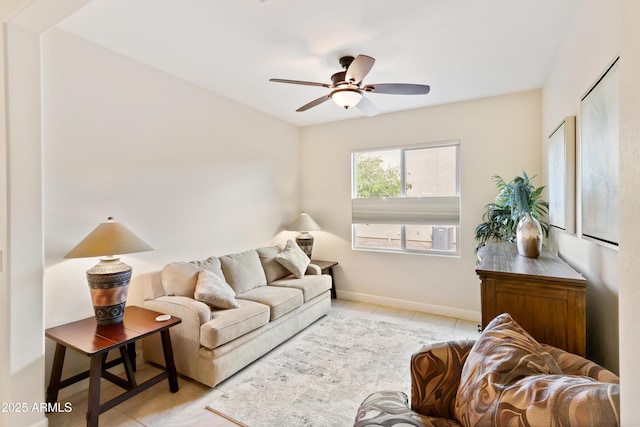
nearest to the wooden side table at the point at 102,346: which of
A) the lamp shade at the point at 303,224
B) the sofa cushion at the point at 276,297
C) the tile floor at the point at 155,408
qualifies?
the tile floor at the point at 155,408

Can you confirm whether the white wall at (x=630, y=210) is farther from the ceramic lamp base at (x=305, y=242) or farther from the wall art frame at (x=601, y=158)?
the ceramic lamp base at (x=305, y=242)

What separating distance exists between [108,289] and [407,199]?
3469mm

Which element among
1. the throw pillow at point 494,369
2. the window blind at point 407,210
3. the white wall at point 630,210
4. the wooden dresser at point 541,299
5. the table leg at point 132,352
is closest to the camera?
the white wall at point 630,210

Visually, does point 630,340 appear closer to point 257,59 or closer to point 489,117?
point 257,59

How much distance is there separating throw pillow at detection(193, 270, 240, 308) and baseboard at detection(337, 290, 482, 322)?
2209mm

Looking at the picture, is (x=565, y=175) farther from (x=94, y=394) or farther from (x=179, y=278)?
(x=94, y=394)

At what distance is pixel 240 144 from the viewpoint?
3881 mm

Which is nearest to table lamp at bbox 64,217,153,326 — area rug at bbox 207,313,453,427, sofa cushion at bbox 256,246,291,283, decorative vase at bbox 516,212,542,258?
area rug at bbox 207,313,453,427

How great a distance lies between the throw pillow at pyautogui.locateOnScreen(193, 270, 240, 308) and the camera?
8.67ft

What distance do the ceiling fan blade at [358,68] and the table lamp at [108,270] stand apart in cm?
210

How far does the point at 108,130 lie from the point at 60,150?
→ 40 centimetres

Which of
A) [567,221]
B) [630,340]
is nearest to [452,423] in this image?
[630,340]

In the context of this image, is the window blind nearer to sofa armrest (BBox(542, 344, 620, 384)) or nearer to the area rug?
the area rug

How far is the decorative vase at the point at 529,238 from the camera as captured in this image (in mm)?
2146
